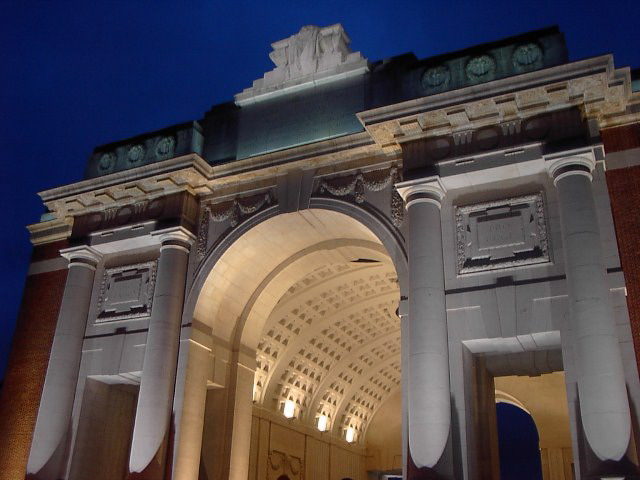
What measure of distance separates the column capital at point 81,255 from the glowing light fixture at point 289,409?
12376 millimetres

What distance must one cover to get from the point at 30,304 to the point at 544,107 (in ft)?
65.5

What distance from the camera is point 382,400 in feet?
140

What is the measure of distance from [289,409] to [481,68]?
62.9 feet

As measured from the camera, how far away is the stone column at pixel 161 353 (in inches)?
820

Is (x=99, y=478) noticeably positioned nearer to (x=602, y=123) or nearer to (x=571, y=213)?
(x=571, y=213)

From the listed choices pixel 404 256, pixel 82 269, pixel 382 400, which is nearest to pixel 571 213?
pixel 404 256

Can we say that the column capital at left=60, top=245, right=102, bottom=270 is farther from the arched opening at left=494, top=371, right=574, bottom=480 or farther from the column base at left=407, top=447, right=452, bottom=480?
the arched opening at left=494, top=371, right=574, bottom=480

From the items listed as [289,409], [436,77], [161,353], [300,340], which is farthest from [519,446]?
[436,77]

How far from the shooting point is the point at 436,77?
71.8 feet

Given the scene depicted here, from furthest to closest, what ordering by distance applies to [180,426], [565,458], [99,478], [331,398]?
[331,398] → [565,458] → [99,478] → [180,426]

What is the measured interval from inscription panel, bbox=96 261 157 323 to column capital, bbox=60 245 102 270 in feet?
2.46

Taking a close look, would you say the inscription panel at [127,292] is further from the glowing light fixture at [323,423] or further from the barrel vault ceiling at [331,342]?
the glowing light fixture at [323,423]

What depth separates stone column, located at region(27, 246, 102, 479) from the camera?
22.0 m

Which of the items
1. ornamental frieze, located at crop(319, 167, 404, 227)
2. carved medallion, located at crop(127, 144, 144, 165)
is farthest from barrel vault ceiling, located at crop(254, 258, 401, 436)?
carved medallion, located at crop(127, 144, 144, 165)
